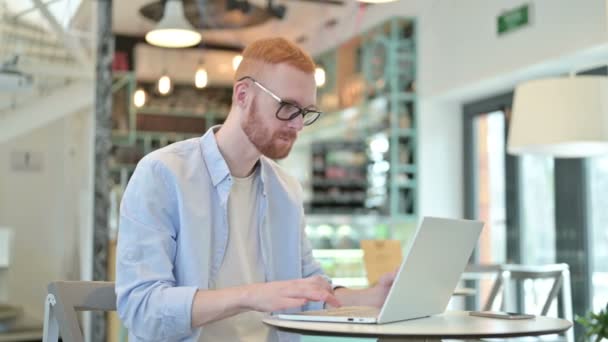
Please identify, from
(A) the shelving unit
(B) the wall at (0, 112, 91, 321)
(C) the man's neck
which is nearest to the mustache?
(C) the man's neck

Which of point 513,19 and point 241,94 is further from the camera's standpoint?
point 513,19

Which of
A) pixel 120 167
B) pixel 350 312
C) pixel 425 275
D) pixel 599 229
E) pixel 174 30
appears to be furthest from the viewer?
pixel 120 167

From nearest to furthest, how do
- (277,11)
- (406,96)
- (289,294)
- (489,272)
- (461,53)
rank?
(289,294)
(489,272)
(461,53)
(277,11)
(406,96)

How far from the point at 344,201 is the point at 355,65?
1.34 metres

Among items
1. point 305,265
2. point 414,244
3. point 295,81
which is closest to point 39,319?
point 305,265

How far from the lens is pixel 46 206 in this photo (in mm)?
4602

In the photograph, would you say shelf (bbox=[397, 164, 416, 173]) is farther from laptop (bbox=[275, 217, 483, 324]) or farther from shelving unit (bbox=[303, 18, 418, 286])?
laptop (bbox=[275, 217, 483, 324])

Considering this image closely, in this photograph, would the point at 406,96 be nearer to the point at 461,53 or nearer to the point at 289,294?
the point at 461,53

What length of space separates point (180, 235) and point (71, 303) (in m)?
0.27

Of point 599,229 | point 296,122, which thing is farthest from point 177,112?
point 296,122

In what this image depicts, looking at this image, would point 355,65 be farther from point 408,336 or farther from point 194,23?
point 408,336

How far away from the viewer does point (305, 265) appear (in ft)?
6.95

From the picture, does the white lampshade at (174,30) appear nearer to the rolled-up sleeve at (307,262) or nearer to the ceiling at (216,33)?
the ceiling at (216,33)

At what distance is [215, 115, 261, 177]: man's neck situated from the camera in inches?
76.5
